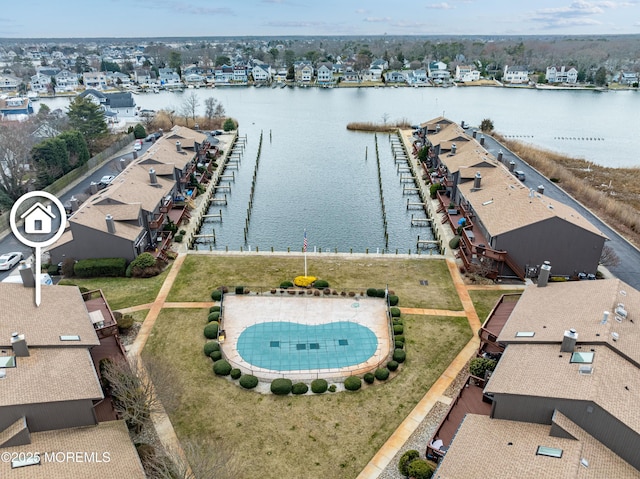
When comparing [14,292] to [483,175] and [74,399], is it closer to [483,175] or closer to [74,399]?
[74,399]

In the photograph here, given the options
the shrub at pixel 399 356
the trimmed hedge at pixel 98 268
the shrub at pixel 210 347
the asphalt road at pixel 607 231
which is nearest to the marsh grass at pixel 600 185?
the asphalt road at pixel 607 231

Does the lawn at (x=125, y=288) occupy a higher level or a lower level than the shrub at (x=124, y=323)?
lower

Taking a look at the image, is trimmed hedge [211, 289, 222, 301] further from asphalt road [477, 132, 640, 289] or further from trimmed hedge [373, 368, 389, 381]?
asphalt road [477, 132, 640, 289]

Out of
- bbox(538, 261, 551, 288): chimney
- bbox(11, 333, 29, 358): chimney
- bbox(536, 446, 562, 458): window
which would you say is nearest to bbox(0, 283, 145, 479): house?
bbox(11, 333, 29, 358): chimney

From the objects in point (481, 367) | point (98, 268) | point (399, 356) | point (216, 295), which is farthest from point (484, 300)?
→ point (98, 268)

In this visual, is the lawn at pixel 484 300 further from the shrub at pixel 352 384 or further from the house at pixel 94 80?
the house at pixel 94 80
